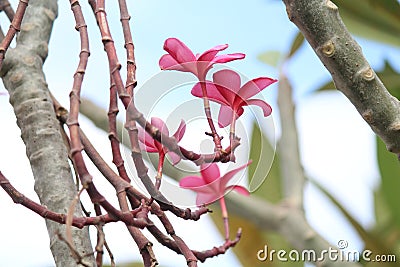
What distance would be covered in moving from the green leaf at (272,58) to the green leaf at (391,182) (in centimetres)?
28

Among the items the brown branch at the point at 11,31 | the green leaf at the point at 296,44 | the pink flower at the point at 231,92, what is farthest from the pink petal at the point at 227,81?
the green leaf at the point at 296,44

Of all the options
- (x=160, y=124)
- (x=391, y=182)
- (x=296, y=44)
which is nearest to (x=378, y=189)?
(x=391, y=182)

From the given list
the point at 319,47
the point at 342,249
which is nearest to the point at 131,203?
the point at 319,47

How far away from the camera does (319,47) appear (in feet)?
1.43

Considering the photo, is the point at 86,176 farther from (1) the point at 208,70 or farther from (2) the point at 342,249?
(2) the point at 342,249

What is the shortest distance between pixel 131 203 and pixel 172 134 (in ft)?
0.16

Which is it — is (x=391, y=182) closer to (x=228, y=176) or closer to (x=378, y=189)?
(x=378, y=189)

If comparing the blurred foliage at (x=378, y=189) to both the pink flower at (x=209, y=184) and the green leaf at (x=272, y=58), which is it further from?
the pink flower at (x=209, y=184)

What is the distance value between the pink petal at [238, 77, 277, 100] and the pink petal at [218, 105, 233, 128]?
0.04 feet

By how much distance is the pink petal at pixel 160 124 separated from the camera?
383mm

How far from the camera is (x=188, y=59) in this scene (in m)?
0.41

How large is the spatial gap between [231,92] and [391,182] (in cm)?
70

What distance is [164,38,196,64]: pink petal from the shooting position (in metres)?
0.41

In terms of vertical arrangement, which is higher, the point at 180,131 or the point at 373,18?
the point at 373,18
